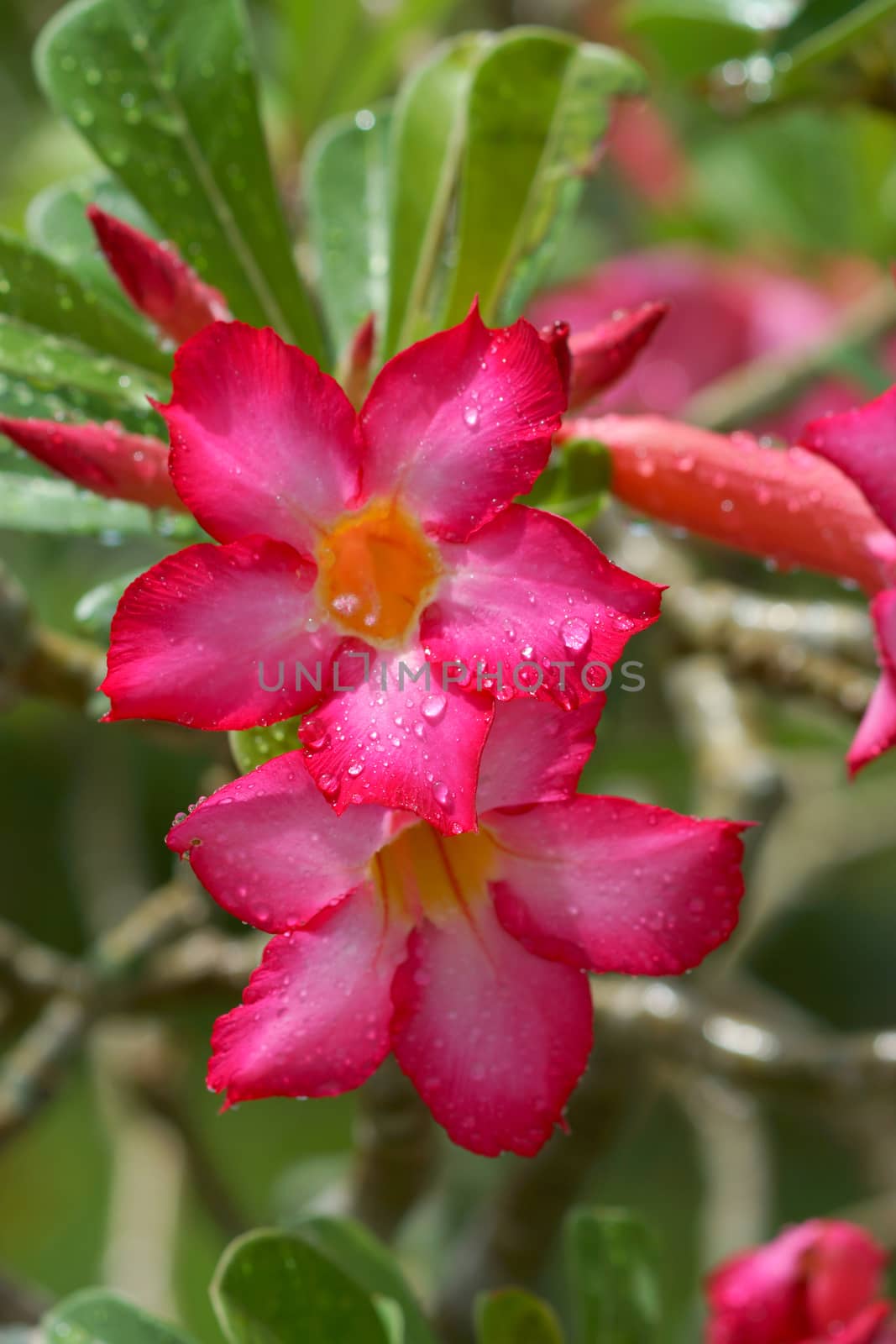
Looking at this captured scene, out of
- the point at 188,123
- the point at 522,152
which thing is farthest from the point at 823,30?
the point at 188,123

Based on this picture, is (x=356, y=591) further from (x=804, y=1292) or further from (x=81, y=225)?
(x=804, y=1292)

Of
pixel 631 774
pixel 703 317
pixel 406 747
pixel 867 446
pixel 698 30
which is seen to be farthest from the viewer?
pixel 631 774

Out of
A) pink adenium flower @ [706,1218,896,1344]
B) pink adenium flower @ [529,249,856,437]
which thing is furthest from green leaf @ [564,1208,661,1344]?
pink adenium flower @ [529,249,856,437]

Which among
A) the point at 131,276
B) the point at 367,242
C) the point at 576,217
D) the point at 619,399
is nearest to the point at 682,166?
the point at 576,217

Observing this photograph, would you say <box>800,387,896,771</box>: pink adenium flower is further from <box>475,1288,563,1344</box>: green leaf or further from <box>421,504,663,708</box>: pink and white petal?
<box>475,1288,563,1344</box>: green leaf

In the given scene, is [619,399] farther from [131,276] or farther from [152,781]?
[152,781]

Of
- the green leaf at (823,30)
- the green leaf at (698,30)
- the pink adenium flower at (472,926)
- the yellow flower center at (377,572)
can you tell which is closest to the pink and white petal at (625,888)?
the pink adenium flower at (472,926)
